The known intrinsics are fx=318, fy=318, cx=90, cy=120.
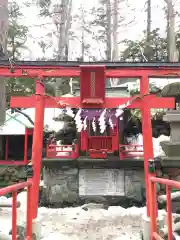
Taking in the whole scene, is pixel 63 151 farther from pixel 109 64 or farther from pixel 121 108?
pixel 109 64

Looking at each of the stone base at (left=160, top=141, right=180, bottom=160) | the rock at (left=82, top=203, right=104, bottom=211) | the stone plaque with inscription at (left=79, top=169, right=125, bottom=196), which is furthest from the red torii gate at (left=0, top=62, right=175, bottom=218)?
the stone plaque with inscription at (left=79, top=169, right=125, bottom=196)

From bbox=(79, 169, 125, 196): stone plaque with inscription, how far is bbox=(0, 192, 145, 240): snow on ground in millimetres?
1280

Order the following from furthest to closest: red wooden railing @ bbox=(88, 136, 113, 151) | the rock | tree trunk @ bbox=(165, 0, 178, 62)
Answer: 1. tree trunk @ bbox=(165, 0, 178, 62)
2. red wooden railing @ bbox=(88, 136, 113, 151)
3. the rock

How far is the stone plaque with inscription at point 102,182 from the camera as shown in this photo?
11000mm

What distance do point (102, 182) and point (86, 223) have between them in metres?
3.41

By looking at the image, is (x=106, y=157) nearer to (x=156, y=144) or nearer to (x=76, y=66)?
(x=156, y=144)

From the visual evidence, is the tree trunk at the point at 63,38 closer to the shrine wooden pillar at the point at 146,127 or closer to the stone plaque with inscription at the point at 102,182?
the stone plaque with inscription at the point at 102,182

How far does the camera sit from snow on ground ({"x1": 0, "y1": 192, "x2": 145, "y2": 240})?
258 inches

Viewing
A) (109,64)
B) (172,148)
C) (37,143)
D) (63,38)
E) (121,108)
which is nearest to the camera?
(37,143)

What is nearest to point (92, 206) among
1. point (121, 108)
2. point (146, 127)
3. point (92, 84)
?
point (121, 108)

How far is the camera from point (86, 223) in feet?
25.3

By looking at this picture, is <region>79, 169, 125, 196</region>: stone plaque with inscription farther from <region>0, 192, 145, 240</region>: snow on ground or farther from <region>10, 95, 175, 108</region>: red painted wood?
<region>10, 95, 175, 108</region>: red painted wood

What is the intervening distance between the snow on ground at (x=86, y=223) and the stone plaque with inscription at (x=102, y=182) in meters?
1.28

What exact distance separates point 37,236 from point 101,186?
5.26 m
